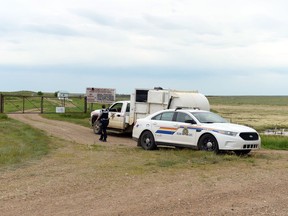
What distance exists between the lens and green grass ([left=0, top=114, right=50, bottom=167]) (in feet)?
44.1

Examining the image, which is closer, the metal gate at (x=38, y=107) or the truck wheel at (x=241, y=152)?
the truck wheel at (x=241, y=152)

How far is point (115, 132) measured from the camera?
936 inches

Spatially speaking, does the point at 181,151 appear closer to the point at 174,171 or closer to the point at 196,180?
the point at 174,171

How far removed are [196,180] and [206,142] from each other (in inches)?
200

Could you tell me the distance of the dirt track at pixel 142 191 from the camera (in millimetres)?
7328

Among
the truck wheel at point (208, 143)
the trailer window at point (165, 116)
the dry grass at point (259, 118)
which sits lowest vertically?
the dry grass at point (259, 118)

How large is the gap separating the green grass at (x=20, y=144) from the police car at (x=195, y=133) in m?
3.57

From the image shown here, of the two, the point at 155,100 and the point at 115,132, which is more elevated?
the point at 155,100

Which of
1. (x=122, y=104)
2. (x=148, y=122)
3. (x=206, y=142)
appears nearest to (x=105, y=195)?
(x=206, y=142)

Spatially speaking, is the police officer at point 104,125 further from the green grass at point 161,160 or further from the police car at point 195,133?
the green grass at point 161,160


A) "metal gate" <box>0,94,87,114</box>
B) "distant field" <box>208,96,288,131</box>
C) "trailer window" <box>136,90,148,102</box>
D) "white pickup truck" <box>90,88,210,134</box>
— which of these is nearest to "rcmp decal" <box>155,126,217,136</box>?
"white pickup truck" <box>90,88,210,134</box>

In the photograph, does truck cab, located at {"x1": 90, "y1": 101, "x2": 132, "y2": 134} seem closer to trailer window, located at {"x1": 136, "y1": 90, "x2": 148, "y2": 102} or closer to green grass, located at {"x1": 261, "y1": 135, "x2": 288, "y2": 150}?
trailer window, located at {"x1": 136, "y1": 90, "x2": 148, "y2": 102}

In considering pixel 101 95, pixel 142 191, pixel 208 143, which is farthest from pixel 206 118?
pixel 101 95

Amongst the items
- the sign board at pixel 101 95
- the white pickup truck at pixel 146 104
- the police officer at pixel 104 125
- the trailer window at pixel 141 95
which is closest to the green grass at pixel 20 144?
the police officer at pixel 104 125
